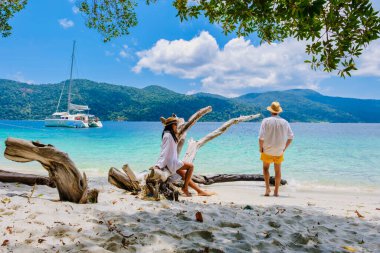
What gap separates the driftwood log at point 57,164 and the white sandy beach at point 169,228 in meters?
0.33

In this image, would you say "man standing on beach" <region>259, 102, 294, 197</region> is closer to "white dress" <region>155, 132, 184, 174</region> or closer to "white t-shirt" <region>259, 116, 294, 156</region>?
"white t-shirt" <region>259, 116, 294, 156</region>

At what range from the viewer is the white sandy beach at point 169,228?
3.64 meters

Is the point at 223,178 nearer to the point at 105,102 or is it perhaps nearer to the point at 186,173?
the point at 186,173

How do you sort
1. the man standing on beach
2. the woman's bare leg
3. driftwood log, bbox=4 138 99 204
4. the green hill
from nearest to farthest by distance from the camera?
driftwood log, bbox=4 138 99 204
the woman's bare leg
the man standing on beach
the green hill

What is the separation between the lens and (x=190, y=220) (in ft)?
16.1

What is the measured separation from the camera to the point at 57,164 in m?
5.29

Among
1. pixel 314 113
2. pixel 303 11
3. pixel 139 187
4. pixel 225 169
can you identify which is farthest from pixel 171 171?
pixel 314 113

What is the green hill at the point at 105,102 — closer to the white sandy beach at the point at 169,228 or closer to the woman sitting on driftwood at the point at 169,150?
the woman sitting on driftwood at the point at 169,150

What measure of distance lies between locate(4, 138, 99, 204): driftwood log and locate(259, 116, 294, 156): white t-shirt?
4.49 metres

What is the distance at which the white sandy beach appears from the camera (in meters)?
3.64

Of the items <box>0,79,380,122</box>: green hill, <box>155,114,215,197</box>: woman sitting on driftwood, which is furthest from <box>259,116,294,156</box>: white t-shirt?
<box>0,79,380,122</box>: green hill

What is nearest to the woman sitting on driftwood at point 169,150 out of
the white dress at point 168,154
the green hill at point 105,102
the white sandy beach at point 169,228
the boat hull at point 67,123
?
the white dress at point 168,154

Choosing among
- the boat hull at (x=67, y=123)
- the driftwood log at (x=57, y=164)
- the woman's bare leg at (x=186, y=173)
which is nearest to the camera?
the driftwood log at (x=57, y=164)

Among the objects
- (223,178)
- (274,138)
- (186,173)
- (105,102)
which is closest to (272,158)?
(274,138)
